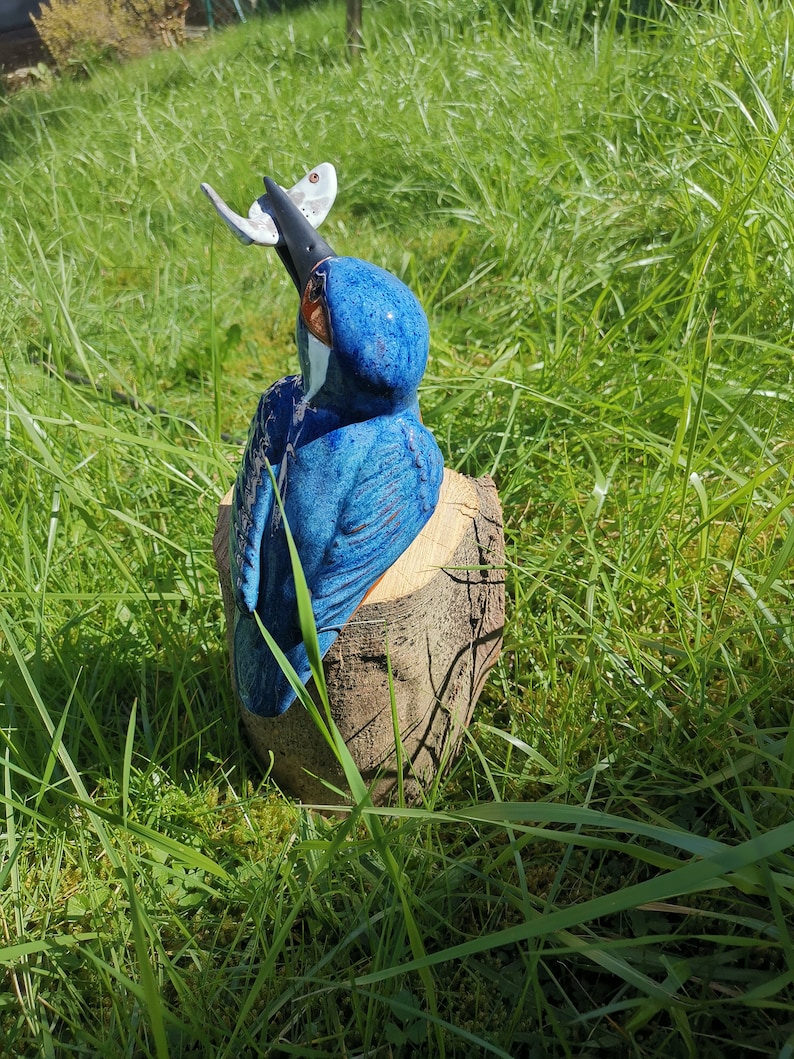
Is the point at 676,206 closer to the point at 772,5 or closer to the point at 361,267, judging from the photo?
the point at 772,5

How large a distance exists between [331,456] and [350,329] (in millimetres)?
212

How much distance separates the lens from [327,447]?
4.50ft

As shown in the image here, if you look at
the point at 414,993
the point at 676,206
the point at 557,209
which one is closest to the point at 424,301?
the point at 557,209

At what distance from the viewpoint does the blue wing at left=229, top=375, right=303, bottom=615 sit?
1.40 m

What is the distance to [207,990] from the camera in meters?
1.41

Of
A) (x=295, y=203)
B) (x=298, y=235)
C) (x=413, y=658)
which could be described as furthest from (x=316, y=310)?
(x=413, y=658)

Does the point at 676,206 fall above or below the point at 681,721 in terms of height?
above

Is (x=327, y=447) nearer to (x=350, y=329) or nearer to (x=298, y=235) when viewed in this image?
(x=350, y=329)

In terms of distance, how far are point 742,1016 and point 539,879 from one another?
40 centimetres

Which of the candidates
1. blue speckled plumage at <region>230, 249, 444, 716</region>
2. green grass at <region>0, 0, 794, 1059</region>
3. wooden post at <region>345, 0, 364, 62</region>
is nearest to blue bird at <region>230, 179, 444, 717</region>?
blue speckled plumage at <region>230, 249, 444, 716</region>

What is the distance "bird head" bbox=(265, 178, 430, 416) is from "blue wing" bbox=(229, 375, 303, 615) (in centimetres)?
6

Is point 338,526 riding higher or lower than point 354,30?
lower

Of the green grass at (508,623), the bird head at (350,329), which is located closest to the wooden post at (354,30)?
the green grass at (508,623)

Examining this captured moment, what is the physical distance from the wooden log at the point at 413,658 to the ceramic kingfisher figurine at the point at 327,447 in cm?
8
